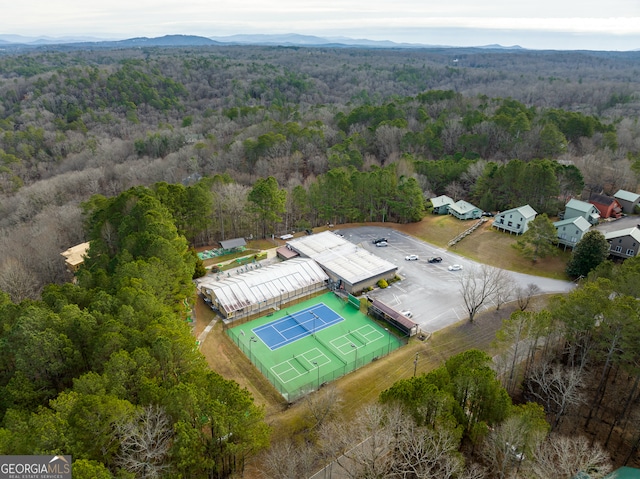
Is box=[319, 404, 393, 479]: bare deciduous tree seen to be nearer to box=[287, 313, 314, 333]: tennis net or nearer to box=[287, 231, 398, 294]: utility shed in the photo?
box=[287, 313, 314, 333]: tennis net

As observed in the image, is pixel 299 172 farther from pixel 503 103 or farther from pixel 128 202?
pixel 503 103

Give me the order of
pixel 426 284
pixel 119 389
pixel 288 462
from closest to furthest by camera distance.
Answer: pixel 288 462 < pixel 119 389 < pixel 426 284

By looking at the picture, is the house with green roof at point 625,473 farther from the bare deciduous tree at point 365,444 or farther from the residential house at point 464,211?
the residential house at point 464,211

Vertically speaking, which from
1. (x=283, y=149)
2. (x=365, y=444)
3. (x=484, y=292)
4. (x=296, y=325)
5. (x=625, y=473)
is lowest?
(x=296, y=325)

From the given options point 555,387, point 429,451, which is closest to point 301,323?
point 429,451

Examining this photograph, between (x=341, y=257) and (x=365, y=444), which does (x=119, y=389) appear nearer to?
(x=365, y=444)

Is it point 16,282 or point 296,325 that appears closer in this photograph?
point 296,325
